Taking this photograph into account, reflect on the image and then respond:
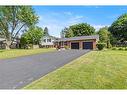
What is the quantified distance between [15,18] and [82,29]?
30.9 metres

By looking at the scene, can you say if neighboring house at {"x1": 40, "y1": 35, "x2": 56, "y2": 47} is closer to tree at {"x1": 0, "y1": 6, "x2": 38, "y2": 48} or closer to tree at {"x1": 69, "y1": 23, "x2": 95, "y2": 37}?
tree at {"x1": 69, "y1": 23, "x2": 95, "y2": 37}

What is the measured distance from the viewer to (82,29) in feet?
250

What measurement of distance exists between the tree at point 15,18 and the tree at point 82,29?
1111 inches

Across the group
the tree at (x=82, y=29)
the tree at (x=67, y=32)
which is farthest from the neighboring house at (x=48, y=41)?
the tree at (x=82, y=29)

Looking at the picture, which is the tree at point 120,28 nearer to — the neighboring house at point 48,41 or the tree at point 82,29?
the tree at point 82,29

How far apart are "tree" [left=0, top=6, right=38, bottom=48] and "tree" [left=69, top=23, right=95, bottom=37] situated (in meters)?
28.2

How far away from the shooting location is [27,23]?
4872 cm

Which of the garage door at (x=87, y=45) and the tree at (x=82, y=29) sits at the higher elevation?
the tree at (x=82, y=29)

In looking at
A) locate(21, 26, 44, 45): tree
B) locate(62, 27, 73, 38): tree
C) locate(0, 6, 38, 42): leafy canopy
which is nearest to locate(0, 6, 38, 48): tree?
locate(0, 6, 38, 42): leafy canopy

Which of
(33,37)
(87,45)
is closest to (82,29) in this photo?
(33,37)

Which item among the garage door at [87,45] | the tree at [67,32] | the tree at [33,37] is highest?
the tree at [67,32]

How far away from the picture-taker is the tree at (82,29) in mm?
75713
